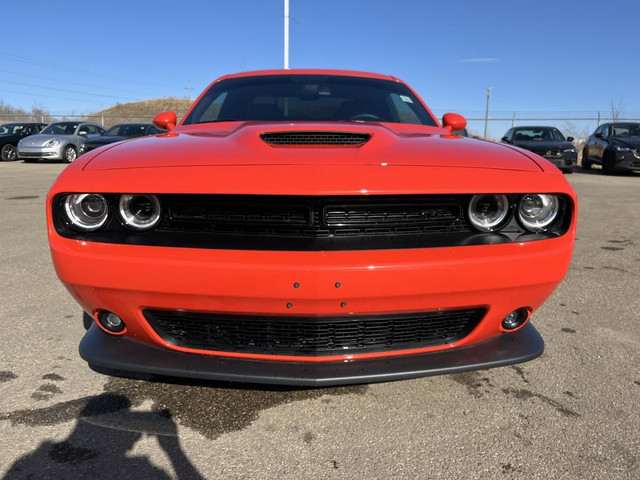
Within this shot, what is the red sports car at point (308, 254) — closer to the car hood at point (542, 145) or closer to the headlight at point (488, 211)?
the headlight at point (488, 211)

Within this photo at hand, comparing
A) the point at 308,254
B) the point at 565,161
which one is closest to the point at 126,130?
the point at 565,161

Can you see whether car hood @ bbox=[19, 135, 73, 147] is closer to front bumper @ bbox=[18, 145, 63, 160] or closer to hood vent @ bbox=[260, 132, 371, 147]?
front bumper @ bbox=[18, 145, 63, 160]

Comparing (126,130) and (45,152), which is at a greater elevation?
(126,130)

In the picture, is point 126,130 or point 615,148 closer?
point 615,148

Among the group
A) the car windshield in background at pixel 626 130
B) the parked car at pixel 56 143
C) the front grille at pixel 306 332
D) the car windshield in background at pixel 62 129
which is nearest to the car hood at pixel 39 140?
the parked car at pixel 56 143

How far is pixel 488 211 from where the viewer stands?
6.14 feet

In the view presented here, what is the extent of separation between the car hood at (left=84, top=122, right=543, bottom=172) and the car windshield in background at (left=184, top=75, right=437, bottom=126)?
0.88 m

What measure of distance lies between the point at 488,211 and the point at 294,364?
0.95 metres

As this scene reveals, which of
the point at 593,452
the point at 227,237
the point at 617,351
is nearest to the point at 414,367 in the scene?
the point at 593,452

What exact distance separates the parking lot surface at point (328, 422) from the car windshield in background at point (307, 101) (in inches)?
61.0

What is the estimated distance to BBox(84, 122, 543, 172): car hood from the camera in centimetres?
170

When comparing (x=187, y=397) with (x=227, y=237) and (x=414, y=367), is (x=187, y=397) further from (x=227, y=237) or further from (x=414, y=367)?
(x=414, y=367)

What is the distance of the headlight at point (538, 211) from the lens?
6.09ft

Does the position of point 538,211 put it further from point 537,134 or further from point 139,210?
point 537,134
